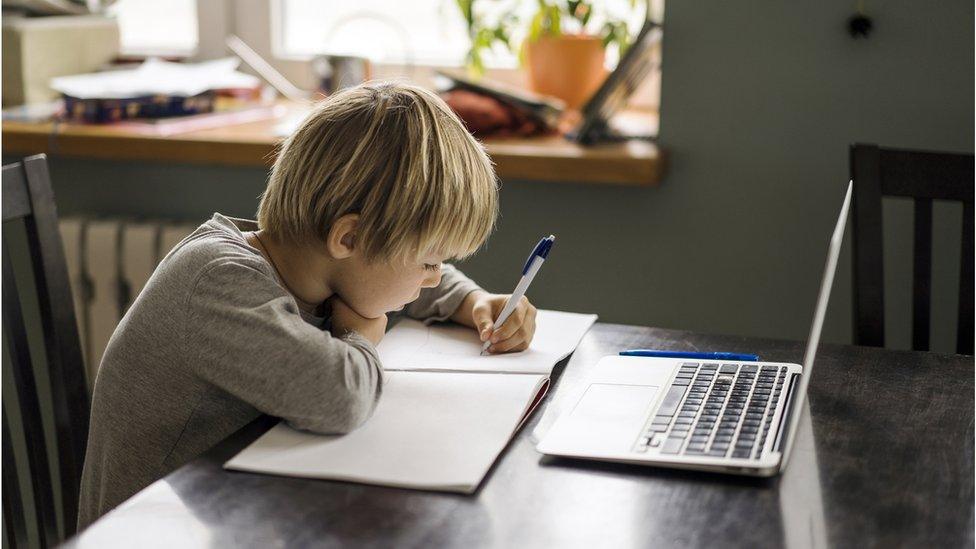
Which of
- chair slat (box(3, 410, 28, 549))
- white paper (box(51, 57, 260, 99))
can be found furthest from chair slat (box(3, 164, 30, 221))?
white paper (box(51, 57, 260, 99))

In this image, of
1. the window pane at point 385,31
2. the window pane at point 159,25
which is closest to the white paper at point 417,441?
the window pane at point 385,31

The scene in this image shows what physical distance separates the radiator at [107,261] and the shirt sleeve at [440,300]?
914 mm

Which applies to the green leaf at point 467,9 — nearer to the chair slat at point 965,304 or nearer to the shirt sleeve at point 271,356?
the chair slat at point 965,304

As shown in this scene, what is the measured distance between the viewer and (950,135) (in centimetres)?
175

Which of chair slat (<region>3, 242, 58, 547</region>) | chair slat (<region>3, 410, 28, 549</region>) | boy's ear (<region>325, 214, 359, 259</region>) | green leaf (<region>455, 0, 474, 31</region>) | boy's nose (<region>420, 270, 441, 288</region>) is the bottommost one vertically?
chair slat (<region>3, 410, 28, 549</region>)

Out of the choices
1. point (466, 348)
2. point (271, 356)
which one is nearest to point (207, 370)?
point (271, 356)

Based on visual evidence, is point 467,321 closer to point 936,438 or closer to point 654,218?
point 936,438

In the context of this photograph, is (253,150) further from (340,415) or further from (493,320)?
(340,415)

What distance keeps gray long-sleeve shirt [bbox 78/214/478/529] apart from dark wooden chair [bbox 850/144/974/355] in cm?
69

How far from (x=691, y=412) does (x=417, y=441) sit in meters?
0.24

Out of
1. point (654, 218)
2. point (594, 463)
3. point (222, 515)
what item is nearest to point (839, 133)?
point (654, 218)

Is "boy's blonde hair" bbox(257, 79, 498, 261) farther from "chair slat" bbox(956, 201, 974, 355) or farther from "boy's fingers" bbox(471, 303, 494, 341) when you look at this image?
"chair slat" bbox(956, 201, 974, 355)

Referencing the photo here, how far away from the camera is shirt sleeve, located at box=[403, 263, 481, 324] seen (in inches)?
49.6

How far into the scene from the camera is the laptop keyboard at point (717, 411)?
2.86 feet
